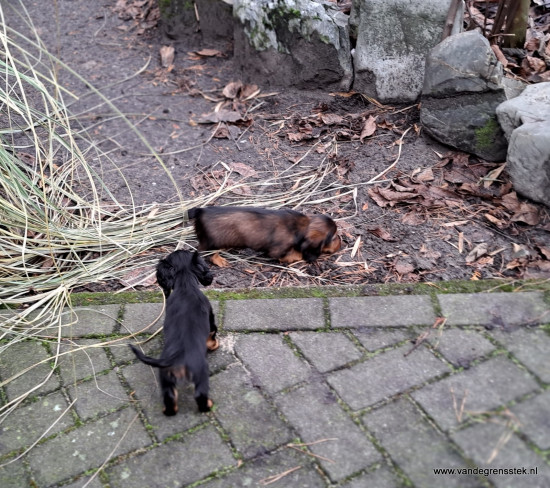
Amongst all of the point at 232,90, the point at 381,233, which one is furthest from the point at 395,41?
the point at 381,233

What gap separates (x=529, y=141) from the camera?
428 cm

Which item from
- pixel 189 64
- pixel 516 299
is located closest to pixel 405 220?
pixel 516 299

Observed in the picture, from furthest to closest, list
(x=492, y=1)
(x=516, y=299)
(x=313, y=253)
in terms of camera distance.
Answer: (x=492, y=1), (x=313, y=253), (x=516, y=299)

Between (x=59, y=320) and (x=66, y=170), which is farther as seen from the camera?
(x=66, y=170)

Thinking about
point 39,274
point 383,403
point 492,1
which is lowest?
point 39,274

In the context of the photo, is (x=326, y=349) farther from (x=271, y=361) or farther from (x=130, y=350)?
(x=130, y=350)

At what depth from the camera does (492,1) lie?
6.57 metres

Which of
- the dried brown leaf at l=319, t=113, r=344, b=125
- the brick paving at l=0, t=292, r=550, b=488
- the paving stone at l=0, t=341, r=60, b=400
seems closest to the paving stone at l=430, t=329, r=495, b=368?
the brick paving at l=0, t=292, r=550, b=488

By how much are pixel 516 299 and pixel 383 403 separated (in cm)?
111

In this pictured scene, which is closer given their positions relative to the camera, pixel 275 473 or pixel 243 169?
pixel 275 473

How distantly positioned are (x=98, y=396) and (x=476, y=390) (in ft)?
6.22

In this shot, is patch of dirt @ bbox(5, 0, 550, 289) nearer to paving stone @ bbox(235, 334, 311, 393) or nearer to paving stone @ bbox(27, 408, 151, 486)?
paving stone @ bbox(235, 334, 311, 393)

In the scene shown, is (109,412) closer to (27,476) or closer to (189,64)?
(27,476)

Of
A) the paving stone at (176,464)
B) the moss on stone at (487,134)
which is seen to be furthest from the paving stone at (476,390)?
the moss on stone at (487,134)
